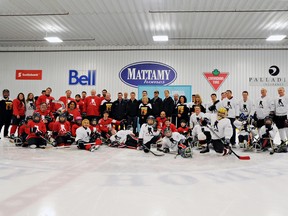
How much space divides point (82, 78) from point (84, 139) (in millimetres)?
6597

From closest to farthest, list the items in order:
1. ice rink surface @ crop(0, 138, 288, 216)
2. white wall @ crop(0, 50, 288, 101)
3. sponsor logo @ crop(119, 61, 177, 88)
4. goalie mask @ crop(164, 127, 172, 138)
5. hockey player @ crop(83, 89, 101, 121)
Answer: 1. ice rink surface @ crop(0, 138, 288, 216)
2. goalie mask @ crop(164, 127, 172, 138)
3. hockey player @ crop(83, 89, 101, 121)
4. white wall @ crop(0, 50, 288, 101)
5. sponsor logo @ crop(119, 61, 177, 88)

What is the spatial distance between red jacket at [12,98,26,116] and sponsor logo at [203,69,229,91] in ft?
26.4

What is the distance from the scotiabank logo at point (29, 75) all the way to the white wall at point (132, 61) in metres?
0.21

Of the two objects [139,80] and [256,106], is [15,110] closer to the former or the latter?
[139,80]

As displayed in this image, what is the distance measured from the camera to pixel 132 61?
1227 centimetres

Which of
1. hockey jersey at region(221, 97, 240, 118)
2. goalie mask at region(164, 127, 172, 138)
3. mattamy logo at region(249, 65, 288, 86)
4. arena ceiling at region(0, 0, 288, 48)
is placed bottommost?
goalie mask at region(164, 127, 172, 138)

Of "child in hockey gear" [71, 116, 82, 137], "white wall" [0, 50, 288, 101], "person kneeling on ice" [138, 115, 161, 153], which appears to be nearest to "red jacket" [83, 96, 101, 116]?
"child in hockey gear" [71, 116, 82, 137]

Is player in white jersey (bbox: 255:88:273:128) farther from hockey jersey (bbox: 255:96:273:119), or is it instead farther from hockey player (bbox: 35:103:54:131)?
hockey player (bbox: 35:103:54:131)

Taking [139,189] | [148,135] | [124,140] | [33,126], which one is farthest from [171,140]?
[33,126]

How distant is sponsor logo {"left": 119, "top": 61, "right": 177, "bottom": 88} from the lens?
39.7 feet

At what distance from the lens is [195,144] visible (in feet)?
22.2

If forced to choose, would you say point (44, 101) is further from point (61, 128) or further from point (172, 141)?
point (172, 141)

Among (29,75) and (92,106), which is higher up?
(29,75)

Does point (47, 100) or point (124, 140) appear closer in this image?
point (124, 140)
